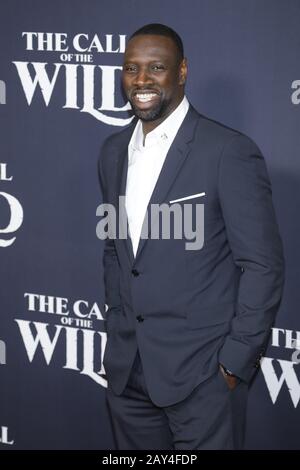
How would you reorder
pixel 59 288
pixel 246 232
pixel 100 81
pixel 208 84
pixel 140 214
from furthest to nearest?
pixel 59 288 < pixel 100 81 < pixel 208 84 < pixel 140 214 < pixel 246 232

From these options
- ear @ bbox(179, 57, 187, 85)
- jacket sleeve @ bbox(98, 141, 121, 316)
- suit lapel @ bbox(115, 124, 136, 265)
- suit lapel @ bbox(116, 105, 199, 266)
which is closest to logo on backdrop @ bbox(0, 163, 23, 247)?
jacket sleeve @ bbox(98, 141, 121, 316)

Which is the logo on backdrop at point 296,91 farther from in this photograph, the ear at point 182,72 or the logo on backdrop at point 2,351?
the logo on backdrop at point 2,351

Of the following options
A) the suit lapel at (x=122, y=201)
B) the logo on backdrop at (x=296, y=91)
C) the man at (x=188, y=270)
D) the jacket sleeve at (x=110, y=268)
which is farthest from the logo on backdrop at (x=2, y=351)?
the logo on backdrop at (x=296, y=91)

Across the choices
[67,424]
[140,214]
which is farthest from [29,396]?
[140,214]

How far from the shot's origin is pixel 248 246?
216 cm

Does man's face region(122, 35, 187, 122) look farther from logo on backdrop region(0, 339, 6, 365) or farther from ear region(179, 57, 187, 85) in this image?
logo on backdrop region(0, 339, 6, 365)

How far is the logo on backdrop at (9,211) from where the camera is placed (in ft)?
10.1

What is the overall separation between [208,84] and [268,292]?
844 millimetres

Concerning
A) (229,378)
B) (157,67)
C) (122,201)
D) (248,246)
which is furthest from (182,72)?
(229,378)

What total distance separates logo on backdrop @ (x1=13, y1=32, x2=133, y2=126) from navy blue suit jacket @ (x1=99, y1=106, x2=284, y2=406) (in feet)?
1.92

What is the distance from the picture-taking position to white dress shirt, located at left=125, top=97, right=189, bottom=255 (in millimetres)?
2332

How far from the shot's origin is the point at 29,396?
3.20m

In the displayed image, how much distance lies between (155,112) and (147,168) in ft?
0.56
